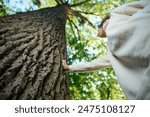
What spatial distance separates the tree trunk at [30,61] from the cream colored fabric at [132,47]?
0.66 meters

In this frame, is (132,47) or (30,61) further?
(30,61)

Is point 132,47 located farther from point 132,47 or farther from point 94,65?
point 94,65

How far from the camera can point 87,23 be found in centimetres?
821

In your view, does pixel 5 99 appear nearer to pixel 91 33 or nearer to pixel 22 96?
pixel 22 96

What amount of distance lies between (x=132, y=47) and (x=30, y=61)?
→ 1.09 meters

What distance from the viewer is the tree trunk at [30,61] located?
178 cm

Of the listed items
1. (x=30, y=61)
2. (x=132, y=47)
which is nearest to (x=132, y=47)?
(x=132, y=47)

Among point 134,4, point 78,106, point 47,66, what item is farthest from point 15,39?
point 134,4

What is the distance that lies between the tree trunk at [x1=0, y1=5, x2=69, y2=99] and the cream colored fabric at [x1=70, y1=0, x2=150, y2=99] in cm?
66

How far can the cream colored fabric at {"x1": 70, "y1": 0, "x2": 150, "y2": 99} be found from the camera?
1.27 m

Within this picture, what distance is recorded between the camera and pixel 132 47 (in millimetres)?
1354

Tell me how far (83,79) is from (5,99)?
4.33 m

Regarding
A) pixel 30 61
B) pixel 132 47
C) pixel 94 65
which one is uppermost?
pixel 132 47

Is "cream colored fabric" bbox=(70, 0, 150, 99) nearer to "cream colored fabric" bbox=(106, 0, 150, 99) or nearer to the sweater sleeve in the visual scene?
"cream colored fabric" bbox=(106, 0, 150, 99)
